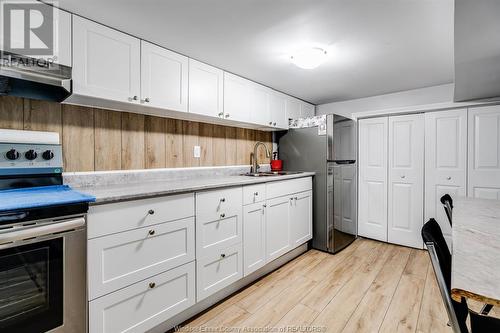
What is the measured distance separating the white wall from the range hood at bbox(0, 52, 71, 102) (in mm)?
3552

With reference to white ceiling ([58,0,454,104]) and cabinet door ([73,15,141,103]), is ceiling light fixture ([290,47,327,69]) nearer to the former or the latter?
white ceiling ([58,0,454,104])

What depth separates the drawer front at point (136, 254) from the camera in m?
1.34

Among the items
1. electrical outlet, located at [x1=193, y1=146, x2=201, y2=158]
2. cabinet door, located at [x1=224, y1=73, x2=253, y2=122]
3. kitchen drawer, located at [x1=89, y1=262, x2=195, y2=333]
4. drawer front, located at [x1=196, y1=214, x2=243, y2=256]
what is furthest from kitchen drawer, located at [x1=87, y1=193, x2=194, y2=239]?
cabinet door, located at [x1=224, y1=73, x2=253, y2=122]

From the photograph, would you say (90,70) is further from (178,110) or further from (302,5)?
(302,5)

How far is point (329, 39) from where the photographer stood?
6.31 ft

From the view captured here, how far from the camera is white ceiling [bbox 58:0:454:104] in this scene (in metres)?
1.51

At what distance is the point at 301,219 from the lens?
3.01 meters

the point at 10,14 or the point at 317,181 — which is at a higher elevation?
the point at 10,14

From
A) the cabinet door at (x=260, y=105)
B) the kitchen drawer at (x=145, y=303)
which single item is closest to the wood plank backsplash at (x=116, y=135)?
the cabinet door at (x=260, y=105)

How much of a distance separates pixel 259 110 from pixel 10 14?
2.16 metres

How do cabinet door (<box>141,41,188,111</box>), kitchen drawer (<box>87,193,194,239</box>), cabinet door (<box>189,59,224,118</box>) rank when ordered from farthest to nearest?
cabinet door (<box>189,59,224,118</box>)
cabinet door (<box>141,41,188,111</box>)
kitchen drawer (<box>87,193,194,239</box>)

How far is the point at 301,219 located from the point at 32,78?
2710 mm

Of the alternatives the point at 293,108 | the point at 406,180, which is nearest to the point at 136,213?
the point at 293,108

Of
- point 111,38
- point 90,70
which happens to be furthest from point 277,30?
point 90,70
